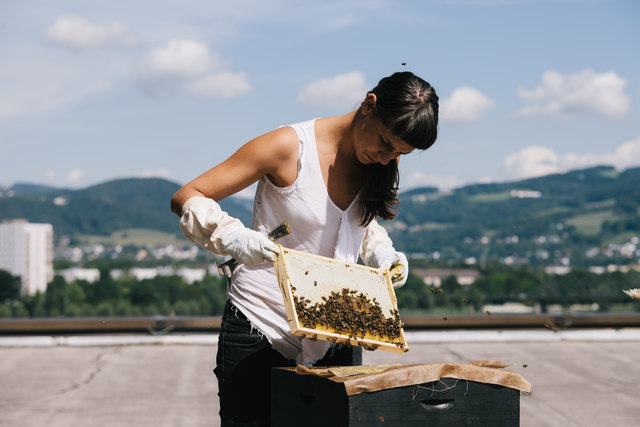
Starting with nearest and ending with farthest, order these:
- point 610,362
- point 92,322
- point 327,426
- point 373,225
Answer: point 327,426 < point 373,225 < point 610,362 < point 92,322

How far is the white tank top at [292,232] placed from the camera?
237cm

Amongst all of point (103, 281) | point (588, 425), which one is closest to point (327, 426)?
point (588, 425)

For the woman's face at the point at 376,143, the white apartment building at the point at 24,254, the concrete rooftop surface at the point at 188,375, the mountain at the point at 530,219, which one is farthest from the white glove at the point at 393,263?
the white apartment building at the point at 24,254

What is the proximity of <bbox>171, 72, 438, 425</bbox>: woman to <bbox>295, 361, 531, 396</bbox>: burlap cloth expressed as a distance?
28 cm

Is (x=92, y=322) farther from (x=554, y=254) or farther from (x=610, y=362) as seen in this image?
(x=554, y=254)

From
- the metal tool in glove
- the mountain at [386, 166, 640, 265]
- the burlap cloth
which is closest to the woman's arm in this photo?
the metal tool in glove

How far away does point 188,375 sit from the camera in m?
7.98

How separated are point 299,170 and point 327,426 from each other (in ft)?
2.65

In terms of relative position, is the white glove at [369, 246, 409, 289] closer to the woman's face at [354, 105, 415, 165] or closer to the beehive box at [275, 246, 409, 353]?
the beehive box at [275, 246, 409, 353]

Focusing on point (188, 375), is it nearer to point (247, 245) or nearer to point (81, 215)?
point (247, 245)

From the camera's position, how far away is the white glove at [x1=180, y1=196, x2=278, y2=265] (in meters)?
2.18

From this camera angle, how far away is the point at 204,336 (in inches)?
381

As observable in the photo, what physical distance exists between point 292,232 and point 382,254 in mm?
376

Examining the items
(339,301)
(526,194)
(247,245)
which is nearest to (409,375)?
(339,301)
